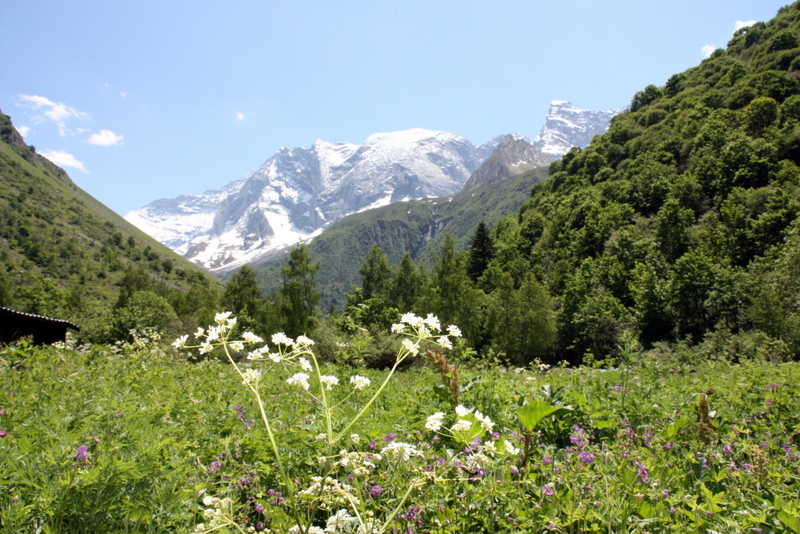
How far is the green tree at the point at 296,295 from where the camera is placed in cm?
3738

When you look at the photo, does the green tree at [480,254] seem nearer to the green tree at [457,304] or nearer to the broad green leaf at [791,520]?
the green tree at [457,304]

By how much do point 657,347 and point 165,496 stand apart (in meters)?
40.6

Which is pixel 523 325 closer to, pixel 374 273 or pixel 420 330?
pixel 374 273

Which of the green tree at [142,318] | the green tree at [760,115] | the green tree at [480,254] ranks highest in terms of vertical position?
the green tree at [760,115]

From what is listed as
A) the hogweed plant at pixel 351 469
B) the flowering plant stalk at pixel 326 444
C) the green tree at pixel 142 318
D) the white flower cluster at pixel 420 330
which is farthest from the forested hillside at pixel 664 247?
the green tree at pixel 142 318

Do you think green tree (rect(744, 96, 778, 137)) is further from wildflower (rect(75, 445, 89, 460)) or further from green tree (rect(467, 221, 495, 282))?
wildflower (rect(75, 445, 89, 460))

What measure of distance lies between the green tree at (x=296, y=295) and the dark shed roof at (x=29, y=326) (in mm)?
16913

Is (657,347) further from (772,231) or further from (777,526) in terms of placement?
(777,526)

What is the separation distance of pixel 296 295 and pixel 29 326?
64.0 feet

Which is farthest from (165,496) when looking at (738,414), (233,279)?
(233,279)

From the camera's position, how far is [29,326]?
20406 millimetres

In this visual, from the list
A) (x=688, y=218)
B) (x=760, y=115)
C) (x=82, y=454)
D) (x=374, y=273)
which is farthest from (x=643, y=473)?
(x=760, y=115)

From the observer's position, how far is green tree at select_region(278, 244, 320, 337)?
37.4 meters

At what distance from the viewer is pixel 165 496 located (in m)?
1.98
